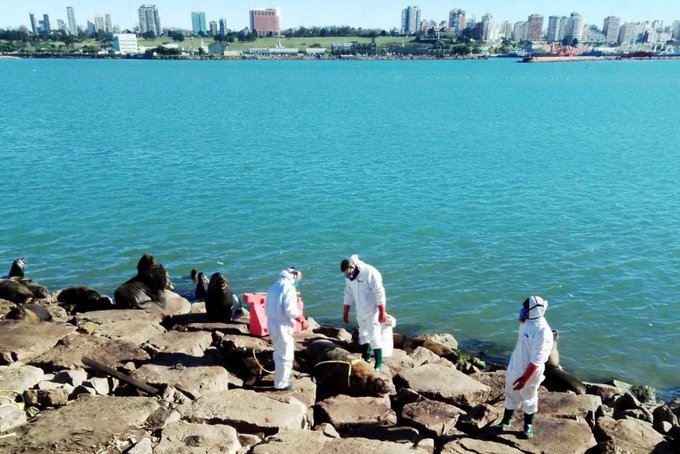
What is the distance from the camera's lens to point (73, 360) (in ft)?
36.0

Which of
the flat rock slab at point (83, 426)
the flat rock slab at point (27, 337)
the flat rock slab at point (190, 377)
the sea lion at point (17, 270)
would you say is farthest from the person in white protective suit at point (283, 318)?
the sea lion at point (17, 270)

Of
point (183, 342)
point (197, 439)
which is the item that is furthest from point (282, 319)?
point (183, 342)

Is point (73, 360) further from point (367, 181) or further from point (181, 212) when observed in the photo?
point (367, 181)

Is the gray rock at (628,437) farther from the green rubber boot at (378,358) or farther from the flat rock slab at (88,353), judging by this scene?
the flat rock slab at (88,353)

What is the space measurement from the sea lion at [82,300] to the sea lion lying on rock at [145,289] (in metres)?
0.37

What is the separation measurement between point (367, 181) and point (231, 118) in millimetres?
30821

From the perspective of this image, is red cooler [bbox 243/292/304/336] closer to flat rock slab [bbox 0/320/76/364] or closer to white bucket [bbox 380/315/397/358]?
white bucket [bbox 380/315/397/358]

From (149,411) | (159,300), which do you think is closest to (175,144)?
(159,300)

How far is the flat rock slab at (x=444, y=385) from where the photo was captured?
414 inches

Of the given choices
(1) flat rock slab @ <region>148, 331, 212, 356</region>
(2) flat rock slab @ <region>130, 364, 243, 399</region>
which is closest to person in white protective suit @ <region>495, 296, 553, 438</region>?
(2) flat rock slab @ <region>130, 364, 243, 399</region>

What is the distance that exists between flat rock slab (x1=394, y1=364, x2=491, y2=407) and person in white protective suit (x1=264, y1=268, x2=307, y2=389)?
2.18 metres

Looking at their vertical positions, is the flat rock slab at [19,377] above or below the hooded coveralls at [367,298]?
below

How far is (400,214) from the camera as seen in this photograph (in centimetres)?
2658

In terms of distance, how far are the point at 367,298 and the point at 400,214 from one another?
52.9ft
